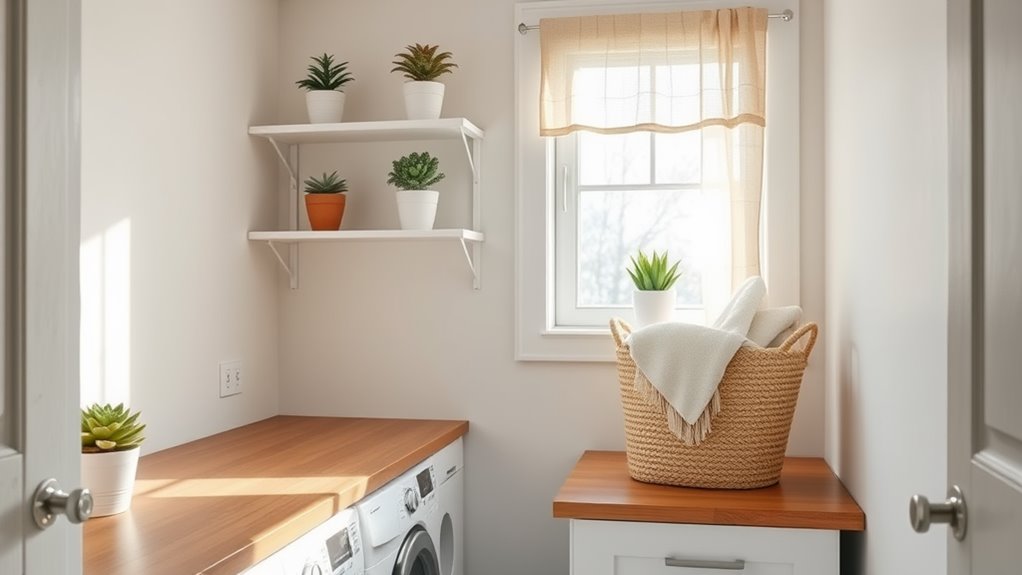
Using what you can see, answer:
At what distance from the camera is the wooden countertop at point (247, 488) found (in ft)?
4.80

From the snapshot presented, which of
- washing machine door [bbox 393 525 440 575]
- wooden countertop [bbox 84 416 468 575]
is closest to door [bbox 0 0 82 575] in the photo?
wooden countertop [bbox 84 416 468 575]

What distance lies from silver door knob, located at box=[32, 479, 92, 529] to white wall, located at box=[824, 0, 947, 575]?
3.57 ft

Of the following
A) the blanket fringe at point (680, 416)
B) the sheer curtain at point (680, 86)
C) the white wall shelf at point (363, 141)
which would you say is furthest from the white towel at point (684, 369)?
the white wall shelf at point (363, 141)

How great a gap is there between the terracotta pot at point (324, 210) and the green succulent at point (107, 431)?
106 cm

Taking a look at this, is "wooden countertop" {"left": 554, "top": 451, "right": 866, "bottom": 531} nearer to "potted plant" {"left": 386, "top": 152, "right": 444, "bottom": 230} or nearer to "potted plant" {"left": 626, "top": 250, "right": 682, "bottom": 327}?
"potted plant" {"left": 626, "top": 250, "right": 682, "bottom": 327}

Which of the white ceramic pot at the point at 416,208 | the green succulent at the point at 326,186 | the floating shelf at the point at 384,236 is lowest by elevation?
the floating shelf at the point at 384,236

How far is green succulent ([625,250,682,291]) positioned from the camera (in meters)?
2.62

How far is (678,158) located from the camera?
9.20 ft

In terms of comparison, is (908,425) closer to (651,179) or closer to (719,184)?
(719,184)

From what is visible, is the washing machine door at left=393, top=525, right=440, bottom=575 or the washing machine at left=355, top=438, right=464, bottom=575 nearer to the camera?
the washing machine at left=355, top=438, right=464, bottom=575

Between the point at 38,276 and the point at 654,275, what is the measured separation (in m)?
1.81

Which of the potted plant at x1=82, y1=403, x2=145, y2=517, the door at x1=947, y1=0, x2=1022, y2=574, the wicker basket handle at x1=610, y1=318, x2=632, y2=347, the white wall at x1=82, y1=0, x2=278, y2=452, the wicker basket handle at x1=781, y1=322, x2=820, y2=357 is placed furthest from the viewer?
the wicker basket handle at x1=610, y1=318, x2=632, y2=347

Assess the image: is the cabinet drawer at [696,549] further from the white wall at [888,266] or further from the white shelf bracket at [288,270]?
the white shelf bracket at [288,270]

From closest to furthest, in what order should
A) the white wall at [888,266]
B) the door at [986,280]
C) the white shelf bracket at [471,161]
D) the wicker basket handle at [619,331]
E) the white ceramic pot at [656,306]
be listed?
the door at [986,280] < the white wall at [888,266] < the wicker basket handle at [619,331] < the white ceramic pot at [656,306] < the white shelf bracket at [471,161]
